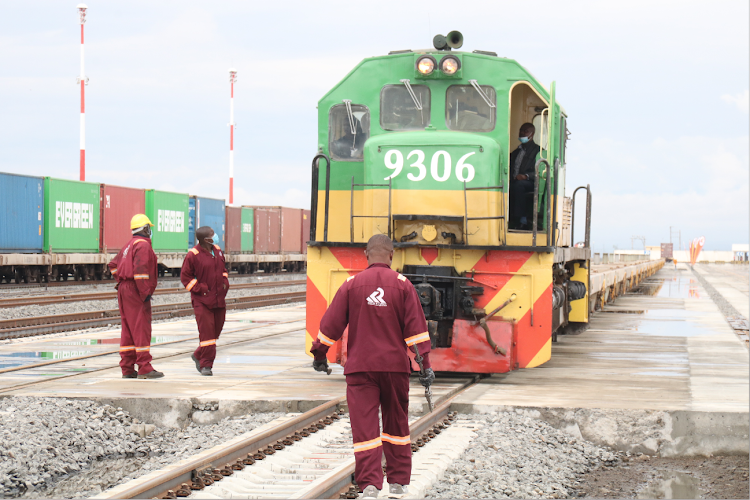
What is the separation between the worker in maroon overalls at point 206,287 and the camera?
29.3 ft

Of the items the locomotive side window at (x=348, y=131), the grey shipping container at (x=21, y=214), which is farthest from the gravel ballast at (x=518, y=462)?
the grey shipping container at (x=21, y=214)

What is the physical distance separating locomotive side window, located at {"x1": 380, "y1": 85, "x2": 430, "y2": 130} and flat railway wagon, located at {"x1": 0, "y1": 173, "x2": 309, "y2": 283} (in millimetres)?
21202

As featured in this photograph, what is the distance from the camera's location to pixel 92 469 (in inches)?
250

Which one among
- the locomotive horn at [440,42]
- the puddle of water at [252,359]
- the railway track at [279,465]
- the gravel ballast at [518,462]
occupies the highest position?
the locomotive horn at [440,42]

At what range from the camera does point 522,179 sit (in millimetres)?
Result: 9328

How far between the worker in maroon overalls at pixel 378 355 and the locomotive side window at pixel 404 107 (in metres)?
4.02

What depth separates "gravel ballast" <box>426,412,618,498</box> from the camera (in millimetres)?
5551

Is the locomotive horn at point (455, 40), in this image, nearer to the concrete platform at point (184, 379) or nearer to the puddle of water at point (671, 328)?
the concrete platform at point (184, 379)

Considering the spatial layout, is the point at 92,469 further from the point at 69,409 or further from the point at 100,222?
the point at 100,222

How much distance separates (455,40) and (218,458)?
5116mm

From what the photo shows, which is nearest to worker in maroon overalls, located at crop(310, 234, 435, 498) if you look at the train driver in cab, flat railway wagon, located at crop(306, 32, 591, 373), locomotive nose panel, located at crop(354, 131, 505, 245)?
flat railway wagon, located at crop(306, 32, 591, 373)

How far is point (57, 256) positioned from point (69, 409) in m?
23.4

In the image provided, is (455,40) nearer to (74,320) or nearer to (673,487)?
(673,487)

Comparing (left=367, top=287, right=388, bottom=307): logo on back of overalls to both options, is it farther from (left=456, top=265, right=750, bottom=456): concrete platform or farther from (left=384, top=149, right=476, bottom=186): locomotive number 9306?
(left=384, top=149, right=476, bottom=186): locomotive number 9306
